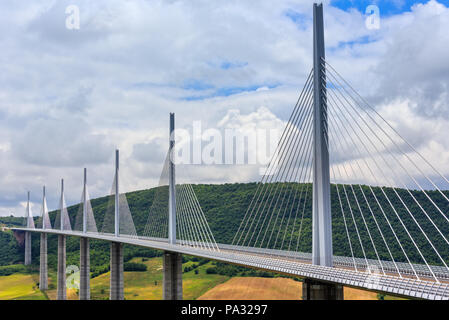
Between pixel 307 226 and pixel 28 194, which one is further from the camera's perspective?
pixel 28 194

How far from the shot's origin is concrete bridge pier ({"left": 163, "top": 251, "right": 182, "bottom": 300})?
31078 millimetres

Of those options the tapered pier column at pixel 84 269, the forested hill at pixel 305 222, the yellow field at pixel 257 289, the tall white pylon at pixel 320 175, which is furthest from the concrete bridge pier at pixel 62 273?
the tall white pylon at pixel 320 175

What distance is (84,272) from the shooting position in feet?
155

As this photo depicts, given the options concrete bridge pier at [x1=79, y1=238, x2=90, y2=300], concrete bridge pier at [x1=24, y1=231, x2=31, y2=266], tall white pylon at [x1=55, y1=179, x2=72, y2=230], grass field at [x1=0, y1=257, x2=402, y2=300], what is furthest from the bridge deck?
concrete bridge pier at [x1=24, y1=231, x2=31, y2=266]

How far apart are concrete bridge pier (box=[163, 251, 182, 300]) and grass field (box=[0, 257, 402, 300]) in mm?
7534

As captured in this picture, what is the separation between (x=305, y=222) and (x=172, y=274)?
922cm

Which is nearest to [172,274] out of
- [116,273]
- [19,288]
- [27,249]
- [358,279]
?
[116,273]

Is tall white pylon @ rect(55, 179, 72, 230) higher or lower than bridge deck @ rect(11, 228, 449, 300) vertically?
lower

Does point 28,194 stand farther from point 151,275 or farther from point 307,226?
point 307,226

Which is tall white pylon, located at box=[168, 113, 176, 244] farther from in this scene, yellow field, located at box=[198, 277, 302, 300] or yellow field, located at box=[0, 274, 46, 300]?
yellow field, located at box=[0, 274, 46, 300]

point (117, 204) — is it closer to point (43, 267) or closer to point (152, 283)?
point (152, 283)

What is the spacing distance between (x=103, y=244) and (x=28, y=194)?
36083 millimetres

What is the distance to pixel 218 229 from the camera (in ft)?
150
